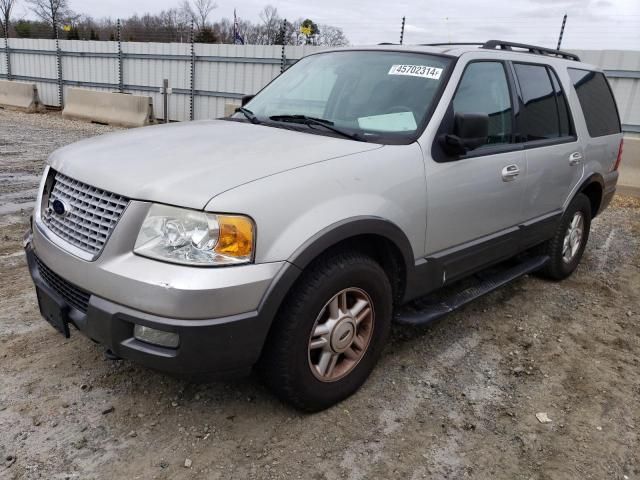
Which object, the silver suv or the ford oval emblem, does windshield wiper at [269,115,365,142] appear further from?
the ford oval emblem

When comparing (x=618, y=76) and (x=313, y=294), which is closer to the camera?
(x=313, y=294)

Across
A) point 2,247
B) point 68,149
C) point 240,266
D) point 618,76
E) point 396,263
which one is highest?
point 618,76

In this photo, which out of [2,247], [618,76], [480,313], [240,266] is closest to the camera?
[240,266]

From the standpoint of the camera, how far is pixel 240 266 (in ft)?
7.24

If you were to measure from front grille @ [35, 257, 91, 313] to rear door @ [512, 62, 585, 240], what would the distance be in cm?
298

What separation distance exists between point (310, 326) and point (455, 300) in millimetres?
1372

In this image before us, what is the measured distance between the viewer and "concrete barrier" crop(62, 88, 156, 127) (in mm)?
14531

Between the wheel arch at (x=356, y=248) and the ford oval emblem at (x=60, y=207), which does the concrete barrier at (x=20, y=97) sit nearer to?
the ford oval emblem at (x=60, y=207)

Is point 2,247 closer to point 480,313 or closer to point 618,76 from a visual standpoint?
point 480,313

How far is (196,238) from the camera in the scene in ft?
7.23

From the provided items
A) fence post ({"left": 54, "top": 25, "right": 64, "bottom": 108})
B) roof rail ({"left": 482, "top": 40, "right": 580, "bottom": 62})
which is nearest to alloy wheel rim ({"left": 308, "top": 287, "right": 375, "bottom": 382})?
roof rail ({"left": 482, "top": 40, "right": 580, "bottom": 62})

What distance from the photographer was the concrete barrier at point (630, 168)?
8382 mm

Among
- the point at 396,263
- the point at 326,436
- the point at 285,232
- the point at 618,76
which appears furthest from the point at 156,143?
the point at 618,76

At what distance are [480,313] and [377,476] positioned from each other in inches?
83.8
